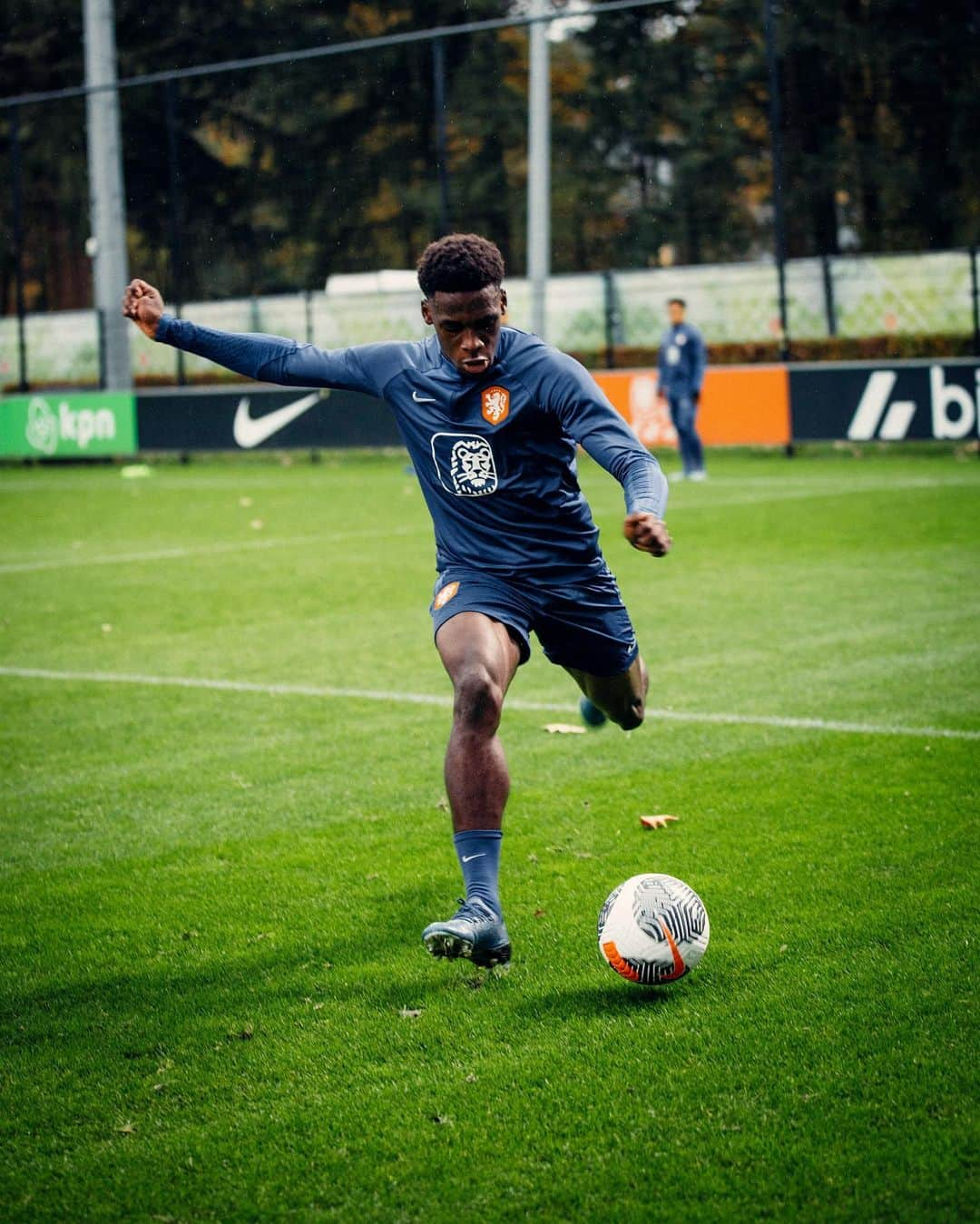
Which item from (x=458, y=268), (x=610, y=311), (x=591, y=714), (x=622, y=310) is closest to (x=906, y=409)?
(x=622, y=310)

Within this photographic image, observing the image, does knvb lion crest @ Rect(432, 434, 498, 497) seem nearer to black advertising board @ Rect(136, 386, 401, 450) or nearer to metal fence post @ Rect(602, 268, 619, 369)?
black advertising board @ Rect(136, 386, 401, 450)

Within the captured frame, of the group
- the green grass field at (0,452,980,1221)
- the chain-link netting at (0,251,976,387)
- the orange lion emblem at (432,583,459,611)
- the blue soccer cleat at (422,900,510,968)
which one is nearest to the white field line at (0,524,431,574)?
the green grass field at (0,452,980,1221)

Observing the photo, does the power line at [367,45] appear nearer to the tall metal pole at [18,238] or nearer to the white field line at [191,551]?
the tall metal pole at [18,238]

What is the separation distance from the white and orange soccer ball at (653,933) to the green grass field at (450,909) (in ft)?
0.29

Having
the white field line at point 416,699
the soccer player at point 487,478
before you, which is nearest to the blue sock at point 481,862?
the soccer player at point 487,478

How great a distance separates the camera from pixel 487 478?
15.8 ft

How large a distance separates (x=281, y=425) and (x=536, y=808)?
61.0 ft

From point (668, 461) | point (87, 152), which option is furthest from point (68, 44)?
point (668, 461)

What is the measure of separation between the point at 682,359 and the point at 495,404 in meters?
15.2

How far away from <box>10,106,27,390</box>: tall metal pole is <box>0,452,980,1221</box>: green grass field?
18475 mm

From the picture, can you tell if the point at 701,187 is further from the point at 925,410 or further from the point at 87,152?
the point at 87,152

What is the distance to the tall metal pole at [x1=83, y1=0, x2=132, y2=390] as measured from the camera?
84.2 ft

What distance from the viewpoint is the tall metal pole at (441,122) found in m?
23.3

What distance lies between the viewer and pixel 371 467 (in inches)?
960
